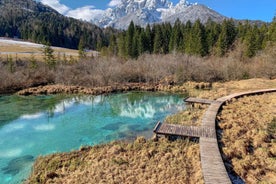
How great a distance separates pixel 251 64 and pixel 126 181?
30607mm

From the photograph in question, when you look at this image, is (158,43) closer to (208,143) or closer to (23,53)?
(23,53)

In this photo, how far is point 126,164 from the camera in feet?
29.2

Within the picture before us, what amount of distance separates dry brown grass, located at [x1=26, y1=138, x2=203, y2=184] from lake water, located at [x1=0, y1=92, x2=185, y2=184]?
4.47ft

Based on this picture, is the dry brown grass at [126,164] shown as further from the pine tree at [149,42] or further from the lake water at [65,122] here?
the pine tree at [149,42]

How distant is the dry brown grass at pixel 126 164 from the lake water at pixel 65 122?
1.36 metres

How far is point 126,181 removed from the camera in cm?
776

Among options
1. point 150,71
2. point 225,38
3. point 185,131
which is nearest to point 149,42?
point 225,38

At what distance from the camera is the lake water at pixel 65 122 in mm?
11508

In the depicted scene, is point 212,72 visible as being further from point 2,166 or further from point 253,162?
point 2,166

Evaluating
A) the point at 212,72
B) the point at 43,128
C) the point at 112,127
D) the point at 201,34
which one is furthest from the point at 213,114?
the point at 201,34

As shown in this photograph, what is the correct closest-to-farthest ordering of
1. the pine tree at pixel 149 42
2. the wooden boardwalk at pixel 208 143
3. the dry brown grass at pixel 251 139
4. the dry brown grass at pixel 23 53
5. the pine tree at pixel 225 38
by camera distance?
the wooden boardwalk at pixel 208 143
the dry brown grass at pixel 251 139
the pine tree at pixel 225 38
the dry brown grass at pixel 23 53
the pine tree at pixel 149 42

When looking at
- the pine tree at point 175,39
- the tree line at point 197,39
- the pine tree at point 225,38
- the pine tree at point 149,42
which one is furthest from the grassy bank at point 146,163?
the pine tree at point 149,42

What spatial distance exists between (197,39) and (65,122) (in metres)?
33.0

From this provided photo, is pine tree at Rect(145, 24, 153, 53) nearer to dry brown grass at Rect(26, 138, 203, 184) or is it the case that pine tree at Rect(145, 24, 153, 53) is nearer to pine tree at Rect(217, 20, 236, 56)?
pine tree at Rect(217, 20, 236, 56)
